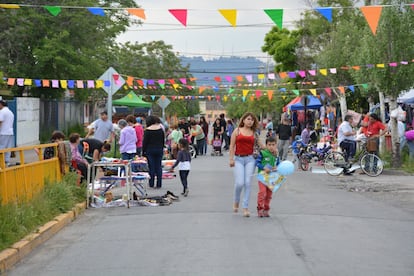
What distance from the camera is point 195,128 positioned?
32250 millimetres

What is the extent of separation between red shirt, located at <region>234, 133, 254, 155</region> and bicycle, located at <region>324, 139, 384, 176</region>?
940cm

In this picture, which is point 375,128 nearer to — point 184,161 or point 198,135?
point 184,161

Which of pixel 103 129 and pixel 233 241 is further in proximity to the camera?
pixel 103 129

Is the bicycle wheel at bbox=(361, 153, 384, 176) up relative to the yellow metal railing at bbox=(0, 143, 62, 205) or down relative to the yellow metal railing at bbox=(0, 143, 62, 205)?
down

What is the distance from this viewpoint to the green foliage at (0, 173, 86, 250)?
9.21 m

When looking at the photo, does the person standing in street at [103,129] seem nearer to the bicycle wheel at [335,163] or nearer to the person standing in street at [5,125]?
the person standing in street at [5,125]

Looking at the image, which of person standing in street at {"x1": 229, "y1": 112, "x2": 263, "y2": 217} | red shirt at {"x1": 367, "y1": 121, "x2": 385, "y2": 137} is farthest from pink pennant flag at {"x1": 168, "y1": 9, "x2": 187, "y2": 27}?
red shirt at {"x1": 367, "y1": 121, "x2": 385, "y2": 137}

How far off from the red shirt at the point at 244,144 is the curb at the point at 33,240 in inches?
117

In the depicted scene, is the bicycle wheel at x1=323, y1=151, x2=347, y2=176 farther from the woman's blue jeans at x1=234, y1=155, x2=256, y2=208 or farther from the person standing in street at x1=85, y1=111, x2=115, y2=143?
the woman's blue jeans at x1=234, y1=155, x2=256, y2=208

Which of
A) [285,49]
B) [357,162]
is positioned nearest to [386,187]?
[357,162]

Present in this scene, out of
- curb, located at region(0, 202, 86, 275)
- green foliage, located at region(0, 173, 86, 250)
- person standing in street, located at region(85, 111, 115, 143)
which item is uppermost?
person standing in street, located at region(85, 111, 115, 143)

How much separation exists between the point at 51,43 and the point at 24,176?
23125 mm

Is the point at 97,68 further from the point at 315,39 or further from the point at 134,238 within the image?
the point at 134,238

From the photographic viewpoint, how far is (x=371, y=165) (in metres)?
20.9
